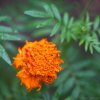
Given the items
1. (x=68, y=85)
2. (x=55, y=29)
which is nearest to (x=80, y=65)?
(x=68, y=85)

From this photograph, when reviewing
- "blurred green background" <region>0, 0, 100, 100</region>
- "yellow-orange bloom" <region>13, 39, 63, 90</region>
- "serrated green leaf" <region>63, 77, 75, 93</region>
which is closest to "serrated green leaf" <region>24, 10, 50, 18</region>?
"blurred green background" <region>0, 0, 100, 100</region>

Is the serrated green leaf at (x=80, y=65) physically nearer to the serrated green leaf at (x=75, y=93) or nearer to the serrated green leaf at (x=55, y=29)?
the serrated green leaf at (x=75, y=93)

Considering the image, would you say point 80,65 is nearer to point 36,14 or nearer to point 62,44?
point 62,44

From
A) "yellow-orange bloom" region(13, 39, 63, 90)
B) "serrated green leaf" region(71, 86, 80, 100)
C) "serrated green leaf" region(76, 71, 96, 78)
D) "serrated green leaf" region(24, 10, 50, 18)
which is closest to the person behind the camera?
"yellow-orange bloom" region(13, 39, 63, 90)

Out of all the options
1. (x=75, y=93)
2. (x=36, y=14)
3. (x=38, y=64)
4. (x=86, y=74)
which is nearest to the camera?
(x=38, y=64)

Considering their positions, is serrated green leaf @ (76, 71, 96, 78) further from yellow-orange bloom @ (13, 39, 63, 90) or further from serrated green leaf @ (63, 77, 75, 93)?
yellow-orange bloom @ (13, 39, 63, 90)

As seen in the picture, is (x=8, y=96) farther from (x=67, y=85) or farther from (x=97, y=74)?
(x=97, y=74)

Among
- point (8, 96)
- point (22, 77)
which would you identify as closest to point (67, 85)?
point (8, 96)
